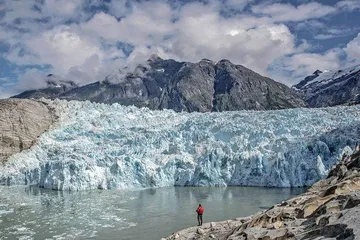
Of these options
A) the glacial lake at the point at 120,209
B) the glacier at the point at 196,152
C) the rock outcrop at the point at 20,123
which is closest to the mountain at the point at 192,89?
the rock outcrop at the point at 20,123

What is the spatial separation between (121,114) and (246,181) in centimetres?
1552

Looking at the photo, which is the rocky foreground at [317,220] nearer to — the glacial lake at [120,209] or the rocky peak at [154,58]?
the glacial lake at [120,209]

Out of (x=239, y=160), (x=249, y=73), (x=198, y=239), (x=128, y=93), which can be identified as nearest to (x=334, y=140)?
(x=239, y=160)

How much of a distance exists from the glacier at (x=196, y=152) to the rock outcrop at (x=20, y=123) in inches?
67.3

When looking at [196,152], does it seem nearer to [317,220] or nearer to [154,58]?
[317,220]

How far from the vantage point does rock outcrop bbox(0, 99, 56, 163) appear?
3669 cm

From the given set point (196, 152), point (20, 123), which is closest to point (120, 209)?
point (196, 152)

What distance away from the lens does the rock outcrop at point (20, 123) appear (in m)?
36.7

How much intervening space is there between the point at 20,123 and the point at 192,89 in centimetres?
10814

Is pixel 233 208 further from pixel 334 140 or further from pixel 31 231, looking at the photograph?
pixel 334 140

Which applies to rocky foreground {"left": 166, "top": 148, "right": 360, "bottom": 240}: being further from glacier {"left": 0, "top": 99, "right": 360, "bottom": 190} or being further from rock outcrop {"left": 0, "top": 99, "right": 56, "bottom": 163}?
rock outcrop {"left": 0, "top": 99, "right": 56, "bottom": 163}

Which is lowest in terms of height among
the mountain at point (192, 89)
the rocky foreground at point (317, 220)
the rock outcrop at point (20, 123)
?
the rocky foreground at point (317, 220)

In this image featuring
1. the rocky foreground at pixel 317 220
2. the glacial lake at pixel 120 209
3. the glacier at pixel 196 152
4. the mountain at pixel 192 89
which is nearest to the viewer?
the rocky foreground at pixel 317 220

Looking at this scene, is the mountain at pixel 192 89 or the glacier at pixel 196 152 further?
the mountain at pixel 192 89
